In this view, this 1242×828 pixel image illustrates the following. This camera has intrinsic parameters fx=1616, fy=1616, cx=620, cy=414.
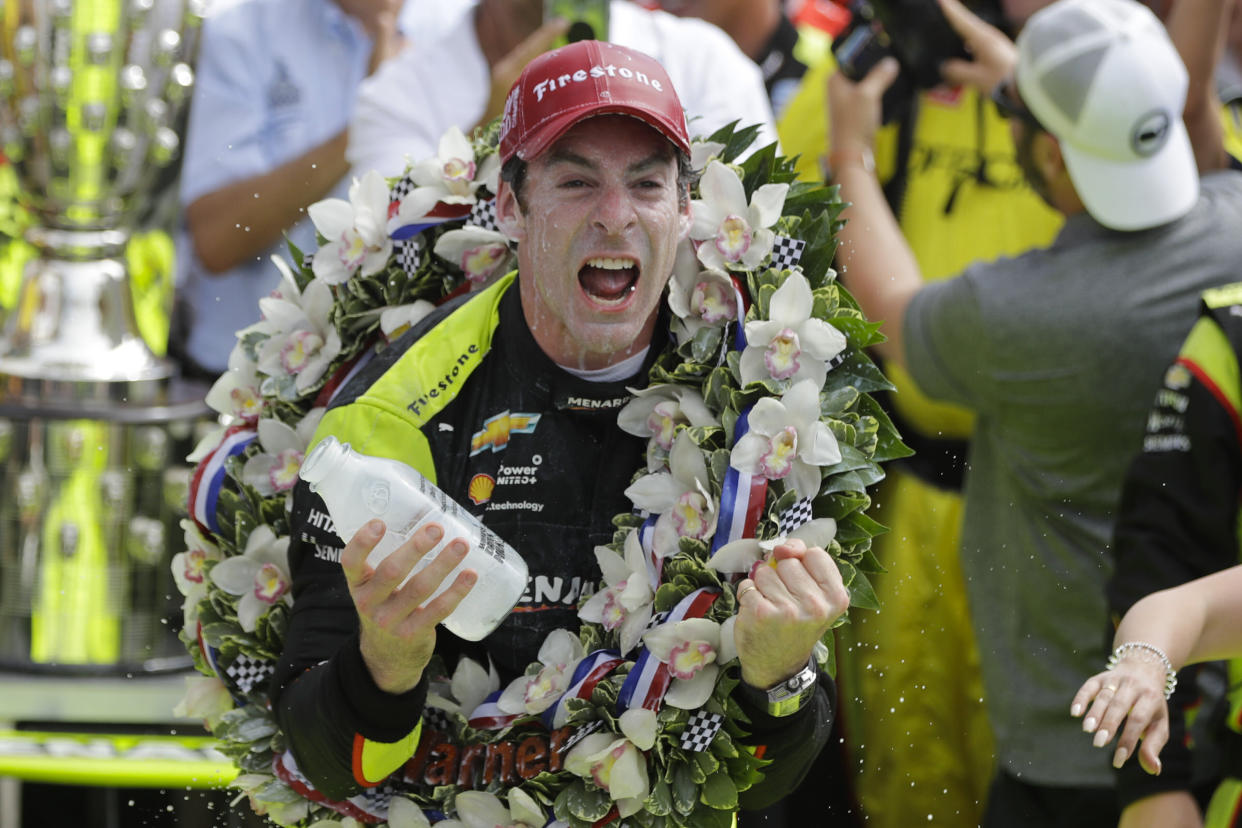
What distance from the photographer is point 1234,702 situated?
2.65 m

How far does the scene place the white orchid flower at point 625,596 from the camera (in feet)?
7.56

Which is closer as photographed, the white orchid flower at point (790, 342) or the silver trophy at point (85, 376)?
the white orchid flower at point (790, 342)

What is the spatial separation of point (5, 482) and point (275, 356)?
62.3 inches

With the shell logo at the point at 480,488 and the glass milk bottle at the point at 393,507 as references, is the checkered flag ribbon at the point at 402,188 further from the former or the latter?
the glass milk bottle at the point at 393,507

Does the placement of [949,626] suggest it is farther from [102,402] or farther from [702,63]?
[102,402]

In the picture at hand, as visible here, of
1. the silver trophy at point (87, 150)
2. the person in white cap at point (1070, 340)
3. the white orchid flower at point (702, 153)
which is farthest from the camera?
the silver trophy at point (87, 150)

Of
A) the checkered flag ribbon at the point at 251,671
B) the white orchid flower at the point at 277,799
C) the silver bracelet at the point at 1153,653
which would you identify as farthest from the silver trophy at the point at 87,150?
the silver bracelet at the point at 1153,653

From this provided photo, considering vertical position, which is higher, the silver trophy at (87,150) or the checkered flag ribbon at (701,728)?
the silver trophy at (87,150)

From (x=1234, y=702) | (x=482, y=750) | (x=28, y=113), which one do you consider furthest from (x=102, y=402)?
(x=1234, y=702)

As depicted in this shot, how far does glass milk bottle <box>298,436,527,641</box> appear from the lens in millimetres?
2002

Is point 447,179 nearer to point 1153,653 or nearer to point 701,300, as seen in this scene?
point 701,300

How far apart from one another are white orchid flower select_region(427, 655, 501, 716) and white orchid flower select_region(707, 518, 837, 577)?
1.26ft

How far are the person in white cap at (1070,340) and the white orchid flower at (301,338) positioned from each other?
1.29 metres

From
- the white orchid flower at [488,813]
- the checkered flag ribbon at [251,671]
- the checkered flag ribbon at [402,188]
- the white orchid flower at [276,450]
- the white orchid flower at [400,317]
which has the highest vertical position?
the checkered flag ribbon at [402,188]
